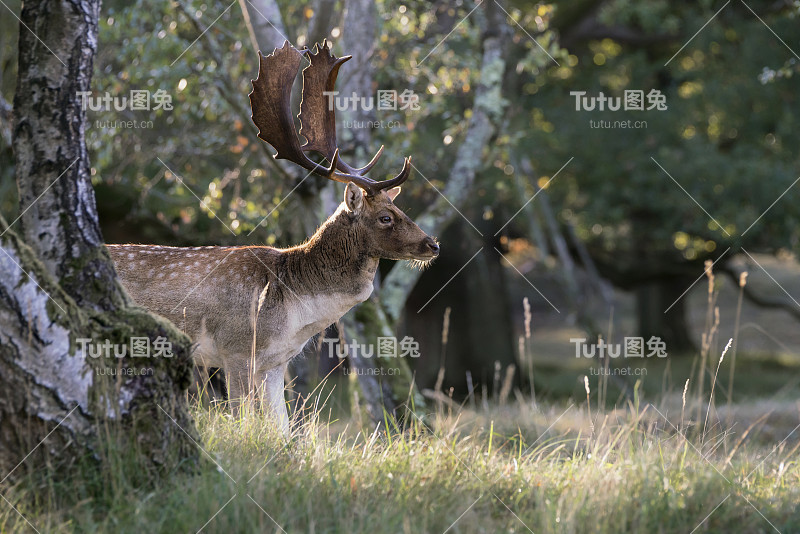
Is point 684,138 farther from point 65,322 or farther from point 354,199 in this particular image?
point 65,322

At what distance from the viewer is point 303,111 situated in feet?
20.0

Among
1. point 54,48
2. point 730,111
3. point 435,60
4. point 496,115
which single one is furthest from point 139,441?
point 730,111

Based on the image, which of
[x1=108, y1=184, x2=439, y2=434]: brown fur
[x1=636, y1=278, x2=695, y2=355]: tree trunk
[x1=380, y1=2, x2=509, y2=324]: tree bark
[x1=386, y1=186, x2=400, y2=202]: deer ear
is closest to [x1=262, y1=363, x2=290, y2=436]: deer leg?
[x1=108, y1=184, x2=439, y2=434]: brown fur

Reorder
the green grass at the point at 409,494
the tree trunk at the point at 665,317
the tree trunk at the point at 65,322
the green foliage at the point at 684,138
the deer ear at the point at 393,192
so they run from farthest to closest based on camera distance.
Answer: the tree trunk at the point at 665,317, the green foliage at the point at 684,138, the deer ear at the point at 393,192, the tree trunk at the point at 65,322, the green grass at the point at 409,494

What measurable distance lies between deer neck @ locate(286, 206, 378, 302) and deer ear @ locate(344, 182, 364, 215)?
2.7 inches

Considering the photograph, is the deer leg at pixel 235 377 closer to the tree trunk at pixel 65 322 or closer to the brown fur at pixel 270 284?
the brown fur at pixel 270 284

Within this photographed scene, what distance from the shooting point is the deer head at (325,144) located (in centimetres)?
578

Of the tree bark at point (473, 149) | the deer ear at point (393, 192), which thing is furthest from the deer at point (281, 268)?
the tree bark at point (473, 149)

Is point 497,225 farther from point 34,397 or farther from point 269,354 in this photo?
point 34,397

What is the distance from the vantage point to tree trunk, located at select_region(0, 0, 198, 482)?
346 centimetres

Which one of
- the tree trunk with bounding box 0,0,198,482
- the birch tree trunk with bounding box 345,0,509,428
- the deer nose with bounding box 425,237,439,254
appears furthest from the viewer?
the birch tree trunk with bounding box 345,0,509,428

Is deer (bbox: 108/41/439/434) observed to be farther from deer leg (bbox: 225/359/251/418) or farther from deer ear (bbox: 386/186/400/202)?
deer ear (bbox: 386/186/400/202)

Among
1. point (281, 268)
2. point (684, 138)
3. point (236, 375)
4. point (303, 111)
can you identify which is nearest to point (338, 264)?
point (281, 268)

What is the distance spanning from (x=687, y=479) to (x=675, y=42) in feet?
45.1
